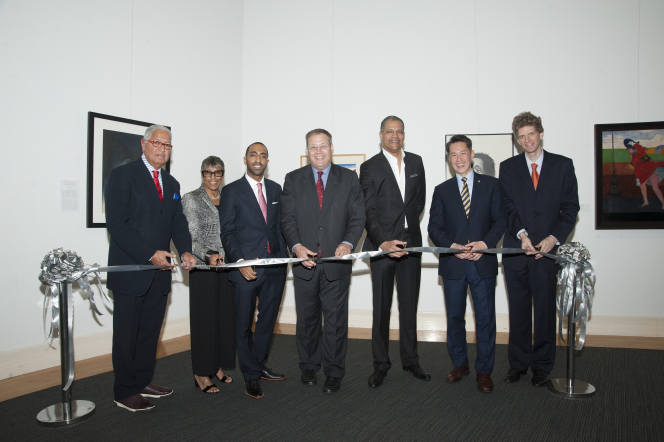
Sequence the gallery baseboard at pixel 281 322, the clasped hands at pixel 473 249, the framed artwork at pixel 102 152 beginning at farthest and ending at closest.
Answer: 1. the framed artwork at pixel 102 152
2. the gallery baseboard at pixel 281 322
3. the clasped hands at pixel 473 249

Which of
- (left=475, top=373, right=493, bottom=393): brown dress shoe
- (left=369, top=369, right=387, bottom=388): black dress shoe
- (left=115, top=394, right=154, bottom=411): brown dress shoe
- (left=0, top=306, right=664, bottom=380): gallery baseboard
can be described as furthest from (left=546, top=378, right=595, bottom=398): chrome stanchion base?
(left=115, top=394, right=154, bottom=411): brown dress shoe

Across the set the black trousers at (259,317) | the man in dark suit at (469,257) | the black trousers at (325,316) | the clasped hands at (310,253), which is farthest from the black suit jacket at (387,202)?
the black trousers at (259,317)

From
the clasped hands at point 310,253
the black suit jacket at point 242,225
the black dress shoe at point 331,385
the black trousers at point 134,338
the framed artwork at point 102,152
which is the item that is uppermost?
the framed artwork at point 102,152

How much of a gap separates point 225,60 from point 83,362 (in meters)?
4.44

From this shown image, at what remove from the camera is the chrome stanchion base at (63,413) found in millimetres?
2912

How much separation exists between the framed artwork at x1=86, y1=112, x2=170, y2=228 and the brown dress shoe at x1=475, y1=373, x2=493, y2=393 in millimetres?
4021

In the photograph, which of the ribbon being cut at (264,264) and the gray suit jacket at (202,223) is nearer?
the ribbon being cut at (264,264)

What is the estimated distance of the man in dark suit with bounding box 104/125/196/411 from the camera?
3.14 meters

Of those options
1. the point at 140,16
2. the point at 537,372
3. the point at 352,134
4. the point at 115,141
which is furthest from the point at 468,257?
the point at 140,16

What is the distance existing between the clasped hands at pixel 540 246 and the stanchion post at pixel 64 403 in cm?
361

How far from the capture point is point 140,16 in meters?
5.05

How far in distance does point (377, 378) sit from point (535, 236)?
182 cm

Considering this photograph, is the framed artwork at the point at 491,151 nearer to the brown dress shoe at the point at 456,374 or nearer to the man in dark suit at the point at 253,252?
the brown dress shoe at the point at 456,374

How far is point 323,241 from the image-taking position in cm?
355
